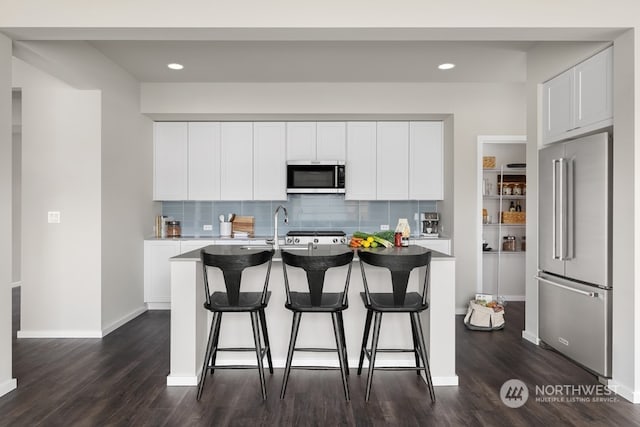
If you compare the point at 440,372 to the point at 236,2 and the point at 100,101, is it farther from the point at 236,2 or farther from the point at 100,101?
the point at 100,101

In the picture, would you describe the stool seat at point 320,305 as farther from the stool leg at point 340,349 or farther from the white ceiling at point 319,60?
the white ceiling at point 319,60

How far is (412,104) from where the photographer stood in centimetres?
495

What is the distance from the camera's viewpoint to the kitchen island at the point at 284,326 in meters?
2.94

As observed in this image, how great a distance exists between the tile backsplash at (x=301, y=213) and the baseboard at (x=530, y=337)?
85.1 inches

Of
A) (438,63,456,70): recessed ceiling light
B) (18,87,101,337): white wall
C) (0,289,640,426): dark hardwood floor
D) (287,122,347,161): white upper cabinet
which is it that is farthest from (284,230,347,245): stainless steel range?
(438,63,456,70): recessed ceiling light

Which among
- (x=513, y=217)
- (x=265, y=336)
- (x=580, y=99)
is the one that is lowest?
(x=265, y=336)

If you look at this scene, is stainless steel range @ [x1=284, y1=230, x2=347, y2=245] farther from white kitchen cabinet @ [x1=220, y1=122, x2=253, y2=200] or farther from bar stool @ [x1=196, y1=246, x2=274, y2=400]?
bar stool @ [x1=196, y1=246, x2=274, y2=400]

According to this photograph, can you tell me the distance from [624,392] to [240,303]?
2.58 meters

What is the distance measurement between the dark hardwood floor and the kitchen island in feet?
0.44

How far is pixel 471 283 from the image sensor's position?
16.6 ft

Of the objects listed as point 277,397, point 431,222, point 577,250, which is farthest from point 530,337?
point 277,397

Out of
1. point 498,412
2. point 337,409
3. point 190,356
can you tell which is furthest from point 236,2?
point 498,412

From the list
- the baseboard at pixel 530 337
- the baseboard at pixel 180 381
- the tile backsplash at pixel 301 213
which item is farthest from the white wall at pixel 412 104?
the baseboard at pixel 180 381

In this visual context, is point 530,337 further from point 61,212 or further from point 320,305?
point 61,212
